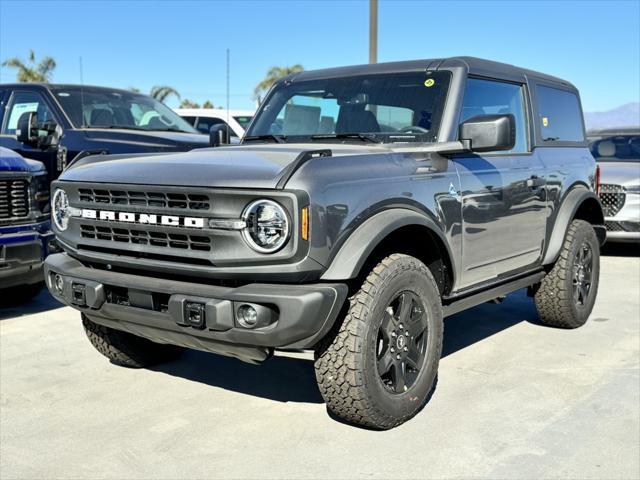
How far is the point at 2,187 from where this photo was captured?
559cm

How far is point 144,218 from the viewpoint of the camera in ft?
11.2

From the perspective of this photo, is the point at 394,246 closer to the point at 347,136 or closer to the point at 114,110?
the point at 347,136

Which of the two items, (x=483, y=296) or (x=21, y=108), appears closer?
(x=483, y=296)

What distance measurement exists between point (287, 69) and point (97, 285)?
35.4 m

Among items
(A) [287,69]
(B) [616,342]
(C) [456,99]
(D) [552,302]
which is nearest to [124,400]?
(C) [456,99]

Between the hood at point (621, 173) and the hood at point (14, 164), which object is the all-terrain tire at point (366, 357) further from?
the hood at point (621, 173)

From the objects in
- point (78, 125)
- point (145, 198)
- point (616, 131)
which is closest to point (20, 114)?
point (78, 125)

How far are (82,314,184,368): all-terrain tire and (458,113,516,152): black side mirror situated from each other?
2351mm

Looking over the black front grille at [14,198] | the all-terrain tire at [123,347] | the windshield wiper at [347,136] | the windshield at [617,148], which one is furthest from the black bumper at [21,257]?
the windshield at [617,148]

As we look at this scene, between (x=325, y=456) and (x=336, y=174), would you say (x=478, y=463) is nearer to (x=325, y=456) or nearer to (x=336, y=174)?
(x=325, y=456)

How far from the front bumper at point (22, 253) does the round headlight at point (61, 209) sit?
1.66 metres

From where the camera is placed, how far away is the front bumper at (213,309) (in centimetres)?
304

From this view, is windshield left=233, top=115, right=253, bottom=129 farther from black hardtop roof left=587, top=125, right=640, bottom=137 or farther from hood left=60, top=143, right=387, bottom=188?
hood left=60, top=143, right=387, bottom=188

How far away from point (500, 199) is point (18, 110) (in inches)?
230
